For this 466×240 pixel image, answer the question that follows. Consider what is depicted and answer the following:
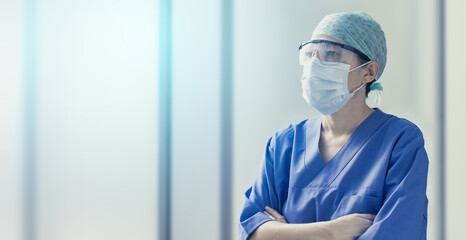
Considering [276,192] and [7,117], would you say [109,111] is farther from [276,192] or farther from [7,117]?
[276,192]

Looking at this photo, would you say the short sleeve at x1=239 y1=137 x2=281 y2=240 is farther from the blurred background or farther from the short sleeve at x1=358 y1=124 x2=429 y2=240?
the blurred background

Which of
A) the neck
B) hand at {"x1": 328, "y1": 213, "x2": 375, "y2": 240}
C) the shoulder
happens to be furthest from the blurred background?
hand at {"x1": 328, "y1": 213, "x2": 375, "y2": 240}

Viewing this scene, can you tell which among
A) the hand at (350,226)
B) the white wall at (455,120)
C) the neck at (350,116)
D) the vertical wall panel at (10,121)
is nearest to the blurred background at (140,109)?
the vertical wall panel at (10,121)

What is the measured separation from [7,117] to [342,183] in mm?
1652

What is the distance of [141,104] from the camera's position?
2.14 m

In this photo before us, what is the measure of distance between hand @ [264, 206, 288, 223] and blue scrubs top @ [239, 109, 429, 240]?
1cm

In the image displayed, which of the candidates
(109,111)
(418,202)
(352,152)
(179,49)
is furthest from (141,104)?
(418,202)

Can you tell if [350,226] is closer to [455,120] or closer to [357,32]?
[357,32]

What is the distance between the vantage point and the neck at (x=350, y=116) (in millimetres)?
1273

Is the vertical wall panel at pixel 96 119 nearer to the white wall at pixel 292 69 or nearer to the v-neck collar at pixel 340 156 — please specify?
the white wall at pixel 292 69

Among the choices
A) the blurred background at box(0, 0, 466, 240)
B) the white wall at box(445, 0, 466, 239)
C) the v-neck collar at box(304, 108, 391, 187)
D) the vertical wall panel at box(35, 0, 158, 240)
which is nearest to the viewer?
the v-neck collar at box(304, 108, 391, 187)

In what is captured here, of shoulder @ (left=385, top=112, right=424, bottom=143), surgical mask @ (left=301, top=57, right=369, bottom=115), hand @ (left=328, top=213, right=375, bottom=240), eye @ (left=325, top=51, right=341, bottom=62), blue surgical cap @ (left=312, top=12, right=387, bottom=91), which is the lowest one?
hand @ (left=328, top=213, right=375, bottom=240)

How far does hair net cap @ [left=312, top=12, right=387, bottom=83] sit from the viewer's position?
1218 mm

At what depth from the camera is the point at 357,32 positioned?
48.2 inches
